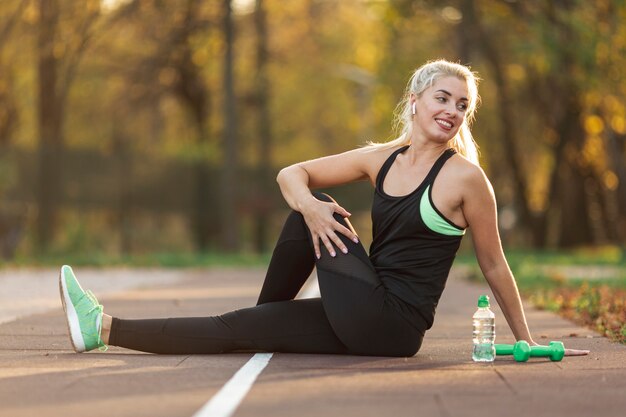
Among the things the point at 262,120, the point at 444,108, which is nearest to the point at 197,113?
the point at 262,120

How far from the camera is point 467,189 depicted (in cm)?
801

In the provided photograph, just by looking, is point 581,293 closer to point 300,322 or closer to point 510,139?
point 300,322

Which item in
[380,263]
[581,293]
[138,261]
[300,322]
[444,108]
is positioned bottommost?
[138,261]

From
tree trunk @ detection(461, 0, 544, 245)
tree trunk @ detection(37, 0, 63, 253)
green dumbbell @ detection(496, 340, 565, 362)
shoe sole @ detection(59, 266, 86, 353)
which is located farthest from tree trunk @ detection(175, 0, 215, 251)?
green dumbbell @ detection(496, 340, 565, 362)

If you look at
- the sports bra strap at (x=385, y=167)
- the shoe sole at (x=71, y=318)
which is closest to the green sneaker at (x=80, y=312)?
the shoe sole at (x=71, y=318)

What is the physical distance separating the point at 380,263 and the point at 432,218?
42 cm

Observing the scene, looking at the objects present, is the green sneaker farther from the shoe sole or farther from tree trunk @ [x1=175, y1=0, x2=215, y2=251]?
tree trunk @ [x1=175, y1=0, x2=215, y2=251]

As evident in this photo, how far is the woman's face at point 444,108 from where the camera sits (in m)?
8.24

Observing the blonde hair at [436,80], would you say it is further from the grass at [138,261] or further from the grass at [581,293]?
the grass at [138,261]

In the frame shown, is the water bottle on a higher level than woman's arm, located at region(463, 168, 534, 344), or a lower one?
lower

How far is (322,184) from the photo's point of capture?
872 cm

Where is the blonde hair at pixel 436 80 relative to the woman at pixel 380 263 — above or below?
above

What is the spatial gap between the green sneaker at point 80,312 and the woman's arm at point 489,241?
2.23m

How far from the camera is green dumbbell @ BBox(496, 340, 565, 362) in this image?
26.9ft
